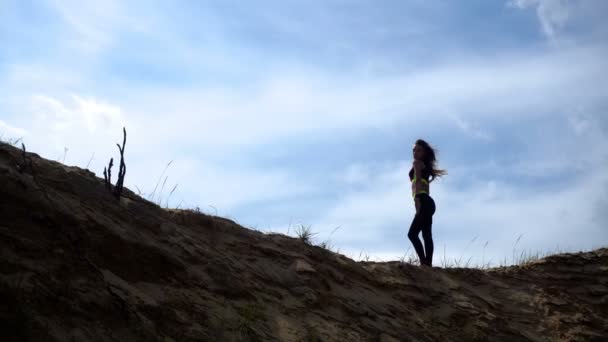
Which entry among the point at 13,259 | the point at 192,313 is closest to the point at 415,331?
the point at 192,313

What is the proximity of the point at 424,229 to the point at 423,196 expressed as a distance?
399 millimetres

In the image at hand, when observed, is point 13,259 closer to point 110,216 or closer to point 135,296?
point 135,296

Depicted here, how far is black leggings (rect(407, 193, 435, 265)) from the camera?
767cm

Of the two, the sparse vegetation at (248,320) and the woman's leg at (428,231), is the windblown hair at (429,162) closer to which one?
the woman's leg at (428,231)

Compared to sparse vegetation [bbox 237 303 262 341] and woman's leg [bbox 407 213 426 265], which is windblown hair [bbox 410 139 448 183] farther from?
sparse vegetation [bbox 237 303 262 341]

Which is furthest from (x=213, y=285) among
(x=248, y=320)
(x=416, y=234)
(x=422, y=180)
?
(x=422, y=180)

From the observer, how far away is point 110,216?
16.5 ft

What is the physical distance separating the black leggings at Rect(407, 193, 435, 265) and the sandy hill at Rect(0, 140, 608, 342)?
0.20 m

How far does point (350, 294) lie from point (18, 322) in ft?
11.8

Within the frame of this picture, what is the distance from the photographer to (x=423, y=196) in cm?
778

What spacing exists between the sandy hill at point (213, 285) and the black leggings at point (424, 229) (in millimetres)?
202

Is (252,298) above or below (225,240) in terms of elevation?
below

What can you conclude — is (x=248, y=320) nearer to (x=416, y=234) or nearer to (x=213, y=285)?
(x=213, y=285)

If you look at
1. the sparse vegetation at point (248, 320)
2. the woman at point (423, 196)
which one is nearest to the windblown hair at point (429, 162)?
the woman at point (423, 196)
